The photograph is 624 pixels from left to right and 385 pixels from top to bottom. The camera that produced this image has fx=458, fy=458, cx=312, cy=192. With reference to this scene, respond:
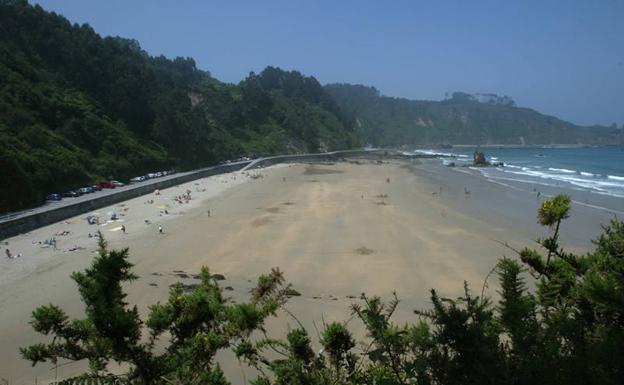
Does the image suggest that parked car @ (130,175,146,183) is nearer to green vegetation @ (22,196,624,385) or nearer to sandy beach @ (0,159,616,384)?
sandy beach @ (0,159,616,384)

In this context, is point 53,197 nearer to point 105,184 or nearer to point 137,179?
point 105,184

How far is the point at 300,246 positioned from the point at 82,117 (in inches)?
1469

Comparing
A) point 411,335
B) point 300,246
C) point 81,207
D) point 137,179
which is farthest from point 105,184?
point 411,335

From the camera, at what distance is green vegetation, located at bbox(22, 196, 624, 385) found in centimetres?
296

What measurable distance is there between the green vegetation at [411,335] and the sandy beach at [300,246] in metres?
6.71

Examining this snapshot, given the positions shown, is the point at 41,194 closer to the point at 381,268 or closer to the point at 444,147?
the point at 381,268

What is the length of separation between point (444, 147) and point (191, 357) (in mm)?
192256

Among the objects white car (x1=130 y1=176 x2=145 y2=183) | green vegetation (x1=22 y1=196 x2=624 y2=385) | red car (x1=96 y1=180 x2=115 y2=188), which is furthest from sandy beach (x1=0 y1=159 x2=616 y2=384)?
green vegetation (x1=22 y1=196 x2=624 y2=385)

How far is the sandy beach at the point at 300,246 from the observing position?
14930 millimetres

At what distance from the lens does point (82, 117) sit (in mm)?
49031

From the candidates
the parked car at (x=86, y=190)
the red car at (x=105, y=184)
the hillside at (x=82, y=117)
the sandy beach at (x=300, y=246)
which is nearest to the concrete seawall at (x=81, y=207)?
the sandy beach at (x=300, y=246)

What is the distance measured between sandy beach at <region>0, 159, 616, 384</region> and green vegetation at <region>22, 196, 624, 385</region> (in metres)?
6.71

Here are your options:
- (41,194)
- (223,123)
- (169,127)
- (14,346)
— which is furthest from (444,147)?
(14,346)

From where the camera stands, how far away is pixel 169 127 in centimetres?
5934
